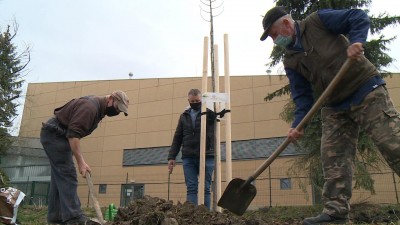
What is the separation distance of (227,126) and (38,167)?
24862 mm

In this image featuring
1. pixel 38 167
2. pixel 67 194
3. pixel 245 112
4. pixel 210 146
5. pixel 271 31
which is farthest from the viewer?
pixel 38 167

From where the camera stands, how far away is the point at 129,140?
24.4 metres

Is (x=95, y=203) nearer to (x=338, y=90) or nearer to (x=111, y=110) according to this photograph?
(x=111, y=110)

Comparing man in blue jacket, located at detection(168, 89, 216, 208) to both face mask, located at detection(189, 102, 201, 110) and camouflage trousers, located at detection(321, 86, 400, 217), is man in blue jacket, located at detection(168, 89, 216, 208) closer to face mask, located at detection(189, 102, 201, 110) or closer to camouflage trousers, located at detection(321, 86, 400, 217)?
face mask, located at detection(189, 102, 201, 110)

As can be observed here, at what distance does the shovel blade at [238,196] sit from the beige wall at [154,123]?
14.4 metres

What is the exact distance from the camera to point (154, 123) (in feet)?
78.0

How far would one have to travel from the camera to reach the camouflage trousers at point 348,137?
8.99 feet

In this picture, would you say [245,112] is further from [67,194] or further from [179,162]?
[67,194]

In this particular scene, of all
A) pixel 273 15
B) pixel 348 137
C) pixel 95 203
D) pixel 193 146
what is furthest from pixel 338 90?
pixel 193 146

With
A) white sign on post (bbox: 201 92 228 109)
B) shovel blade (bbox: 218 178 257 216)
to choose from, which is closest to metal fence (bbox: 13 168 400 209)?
white sign on post (bbox: 201 92 228 109)

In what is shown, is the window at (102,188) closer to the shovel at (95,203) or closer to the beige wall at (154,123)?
the beige wall at (154,123)

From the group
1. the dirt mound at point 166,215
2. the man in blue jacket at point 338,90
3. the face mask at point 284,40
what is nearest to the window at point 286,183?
the dirt mound at point 166,215

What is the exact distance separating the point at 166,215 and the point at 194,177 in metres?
2.06

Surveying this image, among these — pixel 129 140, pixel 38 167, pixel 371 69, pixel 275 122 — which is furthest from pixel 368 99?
pixel 38 167
